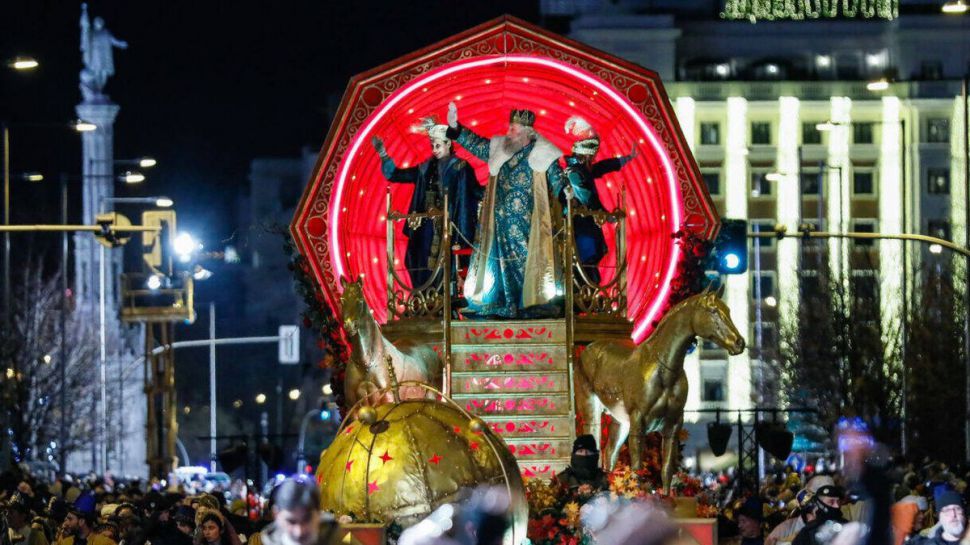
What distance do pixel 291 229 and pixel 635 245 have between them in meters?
3.85

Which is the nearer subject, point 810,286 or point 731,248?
point 731,248

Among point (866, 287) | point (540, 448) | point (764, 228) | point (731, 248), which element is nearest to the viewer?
point (540, 448)

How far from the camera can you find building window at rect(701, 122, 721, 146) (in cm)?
9988

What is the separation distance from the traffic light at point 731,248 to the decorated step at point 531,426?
11.0 ft

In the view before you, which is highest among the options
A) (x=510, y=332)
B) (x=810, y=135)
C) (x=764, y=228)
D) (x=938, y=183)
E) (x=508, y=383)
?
(x=810, y=135)

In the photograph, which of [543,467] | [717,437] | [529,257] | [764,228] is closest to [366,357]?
[543,467]

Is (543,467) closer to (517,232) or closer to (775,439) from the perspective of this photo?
(517,232)

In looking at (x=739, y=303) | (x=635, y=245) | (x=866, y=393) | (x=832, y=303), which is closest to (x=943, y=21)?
(x=739, y=303)

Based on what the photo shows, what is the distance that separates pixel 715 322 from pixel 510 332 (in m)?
2.71

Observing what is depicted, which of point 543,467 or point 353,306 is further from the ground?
point 353,306

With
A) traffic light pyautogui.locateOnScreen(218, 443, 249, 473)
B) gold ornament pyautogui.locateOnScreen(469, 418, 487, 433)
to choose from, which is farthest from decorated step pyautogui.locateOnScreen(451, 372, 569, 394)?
gold ornament pyautogui.locateOnScreen(469, 418, 487, 433)

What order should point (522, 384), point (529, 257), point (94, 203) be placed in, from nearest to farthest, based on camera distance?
1. point (522, 384)
2. point (529, 257)
3. point (94, 203)

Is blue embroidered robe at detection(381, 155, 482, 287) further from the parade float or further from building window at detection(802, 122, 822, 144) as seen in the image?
building window at detection(802, 122, 822, 144)

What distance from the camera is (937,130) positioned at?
99.0 meters
